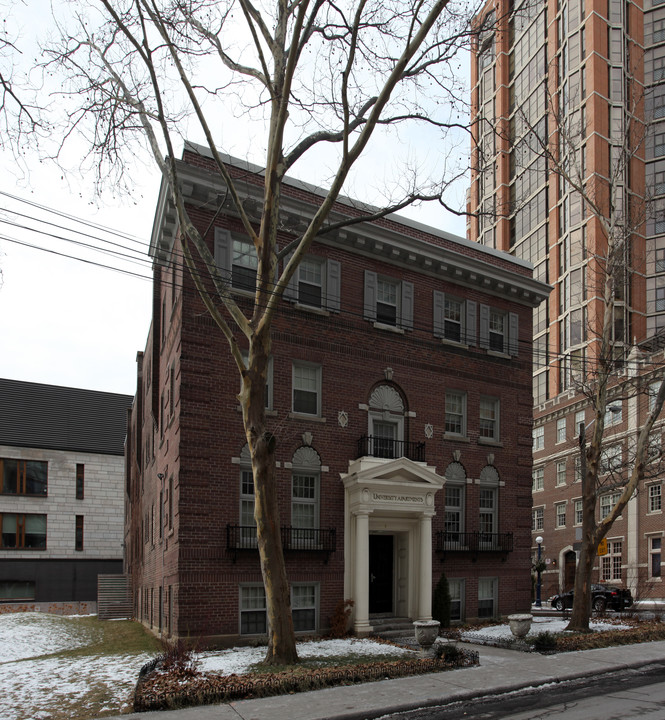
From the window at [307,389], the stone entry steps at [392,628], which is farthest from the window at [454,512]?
the window at [307,389]

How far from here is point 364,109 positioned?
14828 millimetres

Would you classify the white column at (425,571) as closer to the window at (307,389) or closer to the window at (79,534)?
the window at (307,389)

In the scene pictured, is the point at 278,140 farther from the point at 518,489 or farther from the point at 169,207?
the point at 518,489

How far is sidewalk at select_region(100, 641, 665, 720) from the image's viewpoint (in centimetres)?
1034

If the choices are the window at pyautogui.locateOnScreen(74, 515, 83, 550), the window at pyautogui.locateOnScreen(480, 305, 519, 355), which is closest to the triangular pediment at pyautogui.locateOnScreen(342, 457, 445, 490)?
the window at pyautogui.locateOnScreen(480, 305, 519, 355)

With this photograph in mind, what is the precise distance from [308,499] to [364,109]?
1049cm

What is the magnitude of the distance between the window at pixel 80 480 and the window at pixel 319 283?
3463 cm

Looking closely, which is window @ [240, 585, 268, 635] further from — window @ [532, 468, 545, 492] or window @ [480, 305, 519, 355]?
window @ [532, 468, 545, 492]

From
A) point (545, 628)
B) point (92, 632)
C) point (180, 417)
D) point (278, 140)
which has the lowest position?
point (92, 632)

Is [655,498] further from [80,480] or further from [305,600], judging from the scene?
[80,480]

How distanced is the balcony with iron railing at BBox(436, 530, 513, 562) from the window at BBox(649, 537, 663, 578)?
27712 millimetres

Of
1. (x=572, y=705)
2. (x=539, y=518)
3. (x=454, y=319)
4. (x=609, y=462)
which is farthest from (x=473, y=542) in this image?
(x=539, y=518)

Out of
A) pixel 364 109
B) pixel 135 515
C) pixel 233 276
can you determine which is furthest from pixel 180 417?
pixel 135 515

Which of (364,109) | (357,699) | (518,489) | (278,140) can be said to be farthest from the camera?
(518,489)
